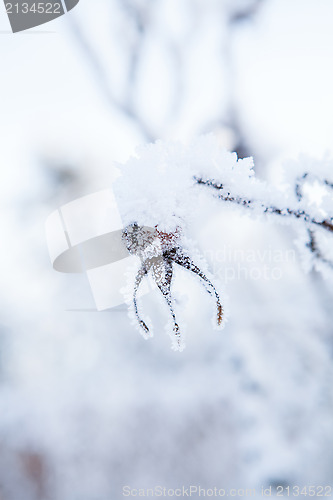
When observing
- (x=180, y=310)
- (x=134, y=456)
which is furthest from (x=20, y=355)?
(x=180, y=310)

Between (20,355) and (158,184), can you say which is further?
(20,355)

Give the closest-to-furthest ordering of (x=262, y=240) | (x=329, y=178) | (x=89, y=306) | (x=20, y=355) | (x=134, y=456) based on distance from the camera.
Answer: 1. (x=329, y=178)
2. (x=262, y=240)
3. (x=89, y=306)
4. (x=20, y=355)
5. (x=134, y=456)

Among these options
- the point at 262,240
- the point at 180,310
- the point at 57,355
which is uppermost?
the point at 57,355

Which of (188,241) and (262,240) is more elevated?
(262,240)

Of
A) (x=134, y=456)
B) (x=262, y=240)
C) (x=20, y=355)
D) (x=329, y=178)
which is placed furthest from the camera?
(x=134, y=456)

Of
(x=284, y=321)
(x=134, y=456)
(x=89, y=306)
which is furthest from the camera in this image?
(x=134, y=456)

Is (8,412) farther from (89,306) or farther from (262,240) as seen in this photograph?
(262,240)

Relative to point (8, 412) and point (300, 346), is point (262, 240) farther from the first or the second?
point (8, 412)

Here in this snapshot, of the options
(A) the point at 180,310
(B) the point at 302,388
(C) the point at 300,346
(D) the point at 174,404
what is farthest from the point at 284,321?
(A) the point at 180,310

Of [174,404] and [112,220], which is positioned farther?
[174,404]
